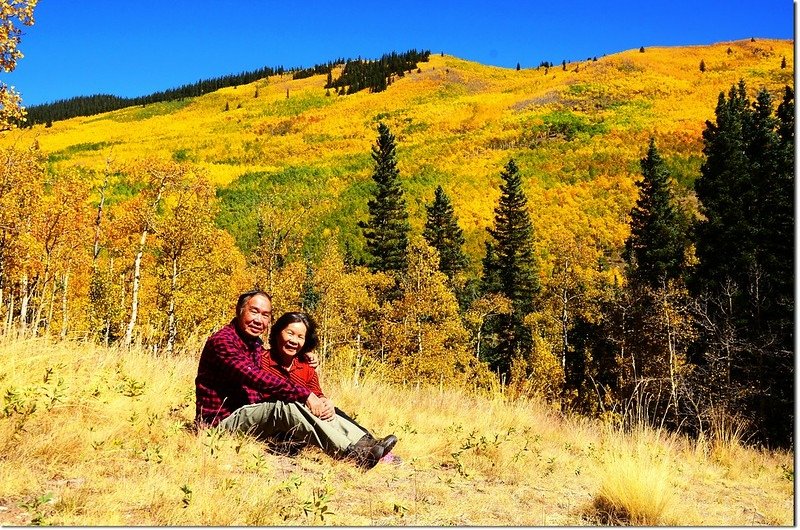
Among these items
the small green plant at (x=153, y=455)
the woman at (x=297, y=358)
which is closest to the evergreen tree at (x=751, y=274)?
the woman at (x=297, y=358)

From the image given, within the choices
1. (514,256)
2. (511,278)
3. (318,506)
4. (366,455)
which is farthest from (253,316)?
(514,256)

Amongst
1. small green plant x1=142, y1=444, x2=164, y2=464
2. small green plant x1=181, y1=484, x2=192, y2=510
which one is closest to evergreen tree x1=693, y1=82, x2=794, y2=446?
small green plant x1=142, y1=444, x2=164, y2=464

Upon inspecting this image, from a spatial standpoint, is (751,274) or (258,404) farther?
(751,274)

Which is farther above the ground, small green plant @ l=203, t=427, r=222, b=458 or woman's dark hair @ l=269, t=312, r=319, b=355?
woman's dark hair @ l=269, t=312, r=319, b=355

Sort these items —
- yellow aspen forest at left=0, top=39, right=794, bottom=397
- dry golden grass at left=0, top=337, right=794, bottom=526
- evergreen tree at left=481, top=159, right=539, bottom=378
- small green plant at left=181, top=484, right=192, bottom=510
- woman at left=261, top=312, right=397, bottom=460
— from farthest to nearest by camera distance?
evergreen tree at left=481, top=159, right=539, bottom=378
yellow aspen forest at left=0, top=39, right=794, bottom=397
woman at left=261, top=312, right=397, bottom=460
dry golden grass at left=0, top=337, right=794, bottom=526
small green plant at left=181, top=484, right=192, bottom=510

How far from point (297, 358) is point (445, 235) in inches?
1498

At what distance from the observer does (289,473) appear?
4512 mm

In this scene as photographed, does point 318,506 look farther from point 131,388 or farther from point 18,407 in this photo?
point 131,388

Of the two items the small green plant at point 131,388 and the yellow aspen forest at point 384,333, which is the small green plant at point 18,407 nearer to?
the yellow aspen forest at point 384,333

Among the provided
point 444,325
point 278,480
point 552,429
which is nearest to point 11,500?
point 278,480

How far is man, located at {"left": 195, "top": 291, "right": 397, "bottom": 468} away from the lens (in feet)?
15.8

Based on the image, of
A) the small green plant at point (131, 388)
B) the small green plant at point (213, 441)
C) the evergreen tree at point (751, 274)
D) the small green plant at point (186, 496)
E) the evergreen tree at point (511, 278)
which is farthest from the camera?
the evergreen tree at point (511, 278)

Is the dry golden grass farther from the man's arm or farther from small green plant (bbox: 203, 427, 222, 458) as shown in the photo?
the man's arm

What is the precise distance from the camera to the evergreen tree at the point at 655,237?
116ft
